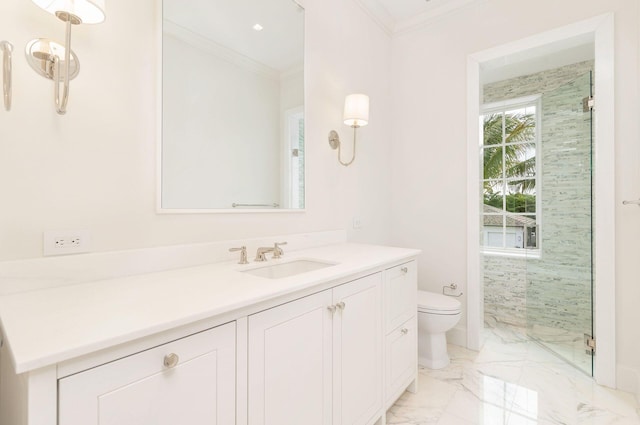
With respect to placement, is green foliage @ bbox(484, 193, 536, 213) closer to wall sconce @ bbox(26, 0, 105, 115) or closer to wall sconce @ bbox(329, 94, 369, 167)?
wall sconce @ bbox(329, 94, 369, 167)

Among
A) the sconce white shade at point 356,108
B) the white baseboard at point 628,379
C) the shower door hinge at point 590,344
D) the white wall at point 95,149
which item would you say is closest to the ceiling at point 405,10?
the sconce white shade at point 356,108

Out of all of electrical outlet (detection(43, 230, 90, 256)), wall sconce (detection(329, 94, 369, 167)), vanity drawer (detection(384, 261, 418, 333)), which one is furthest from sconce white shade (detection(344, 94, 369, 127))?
electrical outlet (detection(43, 230, 90, 256))

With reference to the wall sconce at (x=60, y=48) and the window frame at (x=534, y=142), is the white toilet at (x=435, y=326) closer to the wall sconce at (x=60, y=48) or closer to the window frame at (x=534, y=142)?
the window frame at (x=534, y=142)

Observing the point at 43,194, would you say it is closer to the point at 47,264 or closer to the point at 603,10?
the point at 47,264

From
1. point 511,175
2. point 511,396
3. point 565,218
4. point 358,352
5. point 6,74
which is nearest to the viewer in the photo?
point 6,74

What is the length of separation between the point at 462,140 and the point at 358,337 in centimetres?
191

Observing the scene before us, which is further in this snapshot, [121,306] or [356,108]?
[356,108]

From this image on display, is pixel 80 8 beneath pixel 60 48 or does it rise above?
above

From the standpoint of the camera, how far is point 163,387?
748 mm

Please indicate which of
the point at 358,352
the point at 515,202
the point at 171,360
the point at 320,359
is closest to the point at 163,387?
the point at 171,360

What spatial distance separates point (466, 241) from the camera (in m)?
2.52

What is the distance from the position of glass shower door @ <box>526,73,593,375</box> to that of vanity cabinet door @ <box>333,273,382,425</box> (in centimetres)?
165

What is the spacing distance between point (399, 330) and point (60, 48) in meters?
1.94

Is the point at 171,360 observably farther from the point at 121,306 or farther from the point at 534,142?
the point at 534,142
